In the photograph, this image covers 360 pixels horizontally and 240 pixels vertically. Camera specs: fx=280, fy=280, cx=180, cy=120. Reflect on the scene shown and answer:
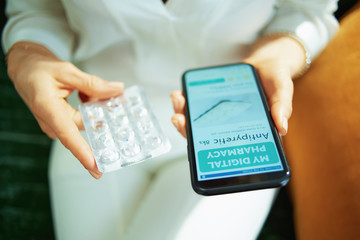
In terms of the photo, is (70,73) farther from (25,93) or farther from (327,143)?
(327,143)

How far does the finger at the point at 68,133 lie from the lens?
0.34m

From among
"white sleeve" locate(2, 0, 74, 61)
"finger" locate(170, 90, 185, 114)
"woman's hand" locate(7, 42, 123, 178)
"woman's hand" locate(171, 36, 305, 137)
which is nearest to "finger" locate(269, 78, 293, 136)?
"woman's hand" locate(171, 36, 305, 137)

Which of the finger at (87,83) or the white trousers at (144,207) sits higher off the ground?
the finger at (87,83)

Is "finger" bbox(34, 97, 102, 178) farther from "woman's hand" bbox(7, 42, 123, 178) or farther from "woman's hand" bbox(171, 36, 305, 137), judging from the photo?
"woman's hand" bbox(171, 36, 305, 137)

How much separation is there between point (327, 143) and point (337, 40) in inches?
7.8

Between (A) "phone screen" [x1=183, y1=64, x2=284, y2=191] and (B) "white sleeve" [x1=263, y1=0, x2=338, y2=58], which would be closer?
(A) "phone screen" [x1=183, y1=64, x2=284, y2=191]

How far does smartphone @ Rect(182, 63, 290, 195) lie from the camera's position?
0.31m

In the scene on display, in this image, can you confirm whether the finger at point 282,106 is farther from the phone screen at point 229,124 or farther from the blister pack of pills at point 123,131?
the blister pack of pills at point 123,131

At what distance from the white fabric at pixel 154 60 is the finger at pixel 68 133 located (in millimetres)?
98

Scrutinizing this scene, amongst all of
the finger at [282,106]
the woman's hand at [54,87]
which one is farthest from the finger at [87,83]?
the finger at [282,106]

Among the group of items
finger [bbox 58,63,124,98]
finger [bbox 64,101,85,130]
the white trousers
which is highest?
finger [bbox 58,63,124,98]

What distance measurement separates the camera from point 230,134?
343 millimetres

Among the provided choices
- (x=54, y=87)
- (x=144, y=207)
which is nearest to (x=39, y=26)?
(x=54, y=87)

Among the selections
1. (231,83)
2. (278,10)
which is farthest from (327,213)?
(278,10)
